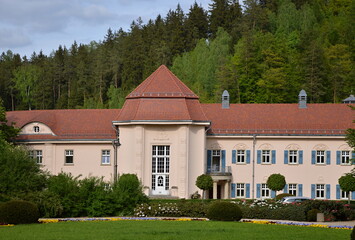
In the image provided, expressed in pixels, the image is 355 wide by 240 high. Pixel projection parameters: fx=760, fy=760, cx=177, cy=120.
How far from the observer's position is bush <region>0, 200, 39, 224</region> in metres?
31.0

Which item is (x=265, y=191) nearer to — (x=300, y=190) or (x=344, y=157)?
(x=300, y=190)

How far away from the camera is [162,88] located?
5409cm

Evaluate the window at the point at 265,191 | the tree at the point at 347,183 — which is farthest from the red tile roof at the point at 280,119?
the tree at the point at 347,183

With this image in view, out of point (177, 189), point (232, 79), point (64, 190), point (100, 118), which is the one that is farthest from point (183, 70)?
point (64, 190)

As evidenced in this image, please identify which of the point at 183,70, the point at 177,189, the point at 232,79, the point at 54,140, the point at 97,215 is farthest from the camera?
the point at 183,70

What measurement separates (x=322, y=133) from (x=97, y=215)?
22.9 metres

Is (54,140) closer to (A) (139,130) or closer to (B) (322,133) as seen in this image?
(A) (139,130)

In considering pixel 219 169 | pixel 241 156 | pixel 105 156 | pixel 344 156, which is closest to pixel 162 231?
pixel 219 169

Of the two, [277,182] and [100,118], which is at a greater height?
[100,118]

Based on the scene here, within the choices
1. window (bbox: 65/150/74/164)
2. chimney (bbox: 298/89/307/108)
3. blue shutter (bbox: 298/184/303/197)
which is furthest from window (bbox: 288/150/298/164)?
window (bbox: 65/150/74/164)

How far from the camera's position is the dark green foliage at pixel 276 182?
53.2 meters

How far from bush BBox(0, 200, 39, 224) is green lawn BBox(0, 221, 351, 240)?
35.7 inches

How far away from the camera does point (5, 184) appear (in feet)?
126

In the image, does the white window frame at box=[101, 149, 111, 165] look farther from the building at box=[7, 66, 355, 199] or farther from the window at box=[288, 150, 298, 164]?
the window at box=[288, 150, 298, 164]
